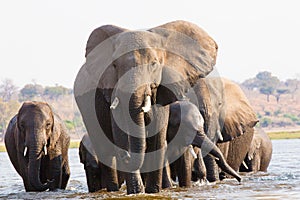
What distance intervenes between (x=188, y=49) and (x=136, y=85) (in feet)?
5.01

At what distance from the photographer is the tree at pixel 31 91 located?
9286 cm

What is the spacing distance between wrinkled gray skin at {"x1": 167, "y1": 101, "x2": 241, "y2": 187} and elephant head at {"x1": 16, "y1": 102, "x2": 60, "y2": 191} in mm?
1902

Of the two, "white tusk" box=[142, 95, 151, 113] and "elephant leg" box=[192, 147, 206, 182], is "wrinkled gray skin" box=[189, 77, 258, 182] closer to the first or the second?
"elephant leg" box=[192, 147, 206, 182]

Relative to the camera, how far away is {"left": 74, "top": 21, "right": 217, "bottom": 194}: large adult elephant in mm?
7852

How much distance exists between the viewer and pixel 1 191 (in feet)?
42.0

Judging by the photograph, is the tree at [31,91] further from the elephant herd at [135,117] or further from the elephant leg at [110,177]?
the elephant leg at [110,177]

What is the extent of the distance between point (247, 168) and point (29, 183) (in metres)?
5.52

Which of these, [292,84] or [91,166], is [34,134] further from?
[292,84]

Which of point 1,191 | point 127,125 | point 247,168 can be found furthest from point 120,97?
point 247,168

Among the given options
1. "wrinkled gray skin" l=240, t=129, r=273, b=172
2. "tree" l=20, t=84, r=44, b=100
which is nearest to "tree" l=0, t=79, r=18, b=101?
"tree" l=20, t=84, r=44, b=100

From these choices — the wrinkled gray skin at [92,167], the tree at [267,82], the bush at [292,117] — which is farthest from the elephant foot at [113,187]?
the tree at [267,82]

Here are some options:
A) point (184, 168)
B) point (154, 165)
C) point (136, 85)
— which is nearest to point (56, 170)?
point (184, 168)

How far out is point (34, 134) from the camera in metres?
11.2

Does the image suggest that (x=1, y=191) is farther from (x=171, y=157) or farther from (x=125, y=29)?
A: (x=125, y=29)
